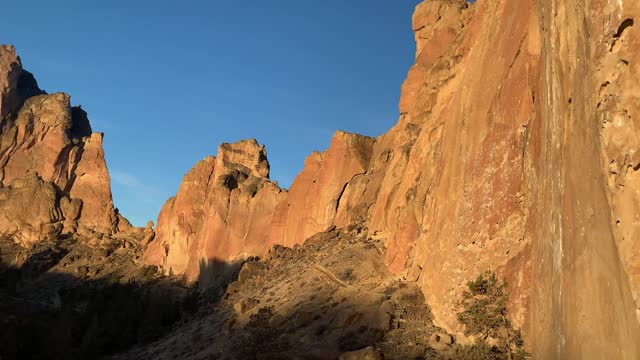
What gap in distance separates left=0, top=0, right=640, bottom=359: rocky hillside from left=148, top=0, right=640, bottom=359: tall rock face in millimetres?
68

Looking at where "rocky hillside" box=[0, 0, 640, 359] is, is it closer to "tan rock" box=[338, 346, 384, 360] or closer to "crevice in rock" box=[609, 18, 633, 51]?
"crevice in rock" box=[609, 18, 633, 51]

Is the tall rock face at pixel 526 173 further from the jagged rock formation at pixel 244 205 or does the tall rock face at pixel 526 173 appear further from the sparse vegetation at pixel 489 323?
the jagged rock formation at pixel 244 205

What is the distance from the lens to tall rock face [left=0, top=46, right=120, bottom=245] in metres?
105

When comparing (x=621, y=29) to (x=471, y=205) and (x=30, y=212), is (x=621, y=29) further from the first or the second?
(x=30, y=212)

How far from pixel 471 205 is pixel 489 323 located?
5376 mm

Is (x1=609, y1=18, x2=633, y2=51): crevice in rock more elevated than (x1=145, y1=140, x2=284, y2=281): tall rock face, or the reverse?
(x1=145, y1=140, x2=284, y2=281): tall rock face

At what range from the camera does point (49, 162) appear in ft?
373

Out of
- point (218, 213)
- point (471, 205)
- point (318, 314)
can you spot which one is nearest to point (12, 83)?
point (218, 213)

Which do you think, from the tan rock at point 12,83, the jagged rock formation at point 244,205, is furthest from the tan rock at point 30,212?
the jagged rock formation at point 244,205

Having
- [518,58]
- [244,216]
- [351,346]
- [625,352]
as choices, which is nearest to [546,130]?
[518,58]

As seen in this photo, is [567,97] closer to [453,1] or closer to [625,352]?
[625,352]

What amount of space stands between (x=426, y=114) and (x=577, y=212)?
28189mm

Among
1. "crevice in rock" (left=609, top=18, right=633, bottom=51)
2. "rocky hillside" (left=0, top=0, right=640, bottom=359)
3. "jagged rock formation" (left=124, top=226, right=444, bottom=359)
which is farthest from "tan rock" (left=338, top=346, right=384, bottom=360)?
"crevice in rock" (left=609, top=18, right=633, bottom=51)

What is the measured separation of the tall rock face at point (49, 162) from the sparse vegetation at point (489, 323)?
93.6m
